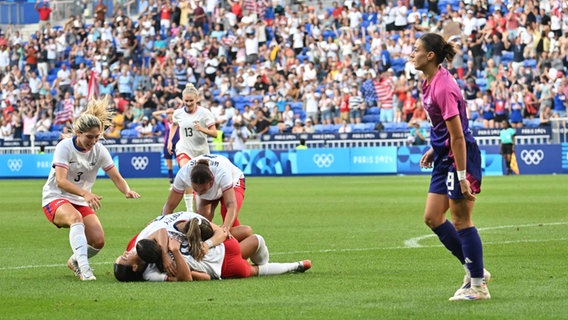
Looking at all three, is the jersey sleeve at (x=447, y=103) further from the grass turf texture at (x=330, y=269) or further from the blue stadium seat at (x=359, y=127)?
the blue stadium seat at (x=359, y=127)

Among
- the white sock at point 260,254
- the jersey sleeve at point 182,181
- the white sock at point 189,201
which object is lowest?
the white sock at point 189,201

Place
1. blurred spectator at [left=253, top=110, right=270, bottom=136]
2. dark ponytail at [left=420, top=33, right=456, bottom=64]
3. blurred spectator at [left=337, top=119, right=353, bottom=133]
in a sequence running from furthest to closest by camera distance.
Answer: blurred spectator at [left=253, top=110, right=270, bottom=136] → blurred spectator at [left=337, top=119, right=353, bottom=133] → dark ponytail at [left=420, top=33, right=456, bottom=64]

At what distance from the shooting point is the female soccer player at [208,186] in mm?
11961

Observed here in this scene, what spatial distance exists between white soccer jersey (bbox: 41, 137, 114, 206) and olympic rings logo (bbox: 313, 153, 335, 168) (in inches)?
1149

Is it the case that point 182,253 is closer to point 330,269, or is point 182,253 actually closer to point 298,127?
point 330,269

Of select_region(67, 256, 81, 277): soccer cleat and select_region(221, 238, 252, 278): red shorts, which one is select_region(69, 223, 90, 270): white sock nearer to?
select_region(67, 256, 81, 277): soccer cleat

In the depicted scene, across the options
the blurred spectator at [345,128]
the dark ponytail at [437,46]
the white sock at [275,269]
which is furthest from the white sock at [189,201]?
the blurred spectator at [345,128]

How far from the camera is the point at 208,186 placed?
12086mm

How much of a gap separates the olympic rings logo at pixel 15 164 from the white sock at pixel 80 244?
3562 centimetres

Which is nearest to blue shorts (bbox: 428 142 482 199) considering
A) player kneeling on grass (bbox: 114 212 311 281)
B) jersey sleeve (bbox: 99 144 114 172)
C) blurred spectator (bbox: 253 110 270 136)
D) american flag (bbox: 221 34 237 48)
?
player kneeling on grass (bbox: 114 212 311 281)

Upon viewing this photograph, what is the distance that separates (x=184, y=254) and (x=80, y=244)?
129 cm

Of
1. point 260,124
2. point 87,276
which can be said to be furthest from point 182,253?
point 260,124

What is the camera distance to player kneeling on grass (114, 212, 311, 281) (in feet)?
36.5

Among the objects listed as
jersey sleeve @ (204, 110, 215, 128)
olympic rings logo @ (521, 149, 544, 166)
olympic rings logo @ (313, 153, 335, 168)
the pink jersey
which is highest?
the pink jersey
